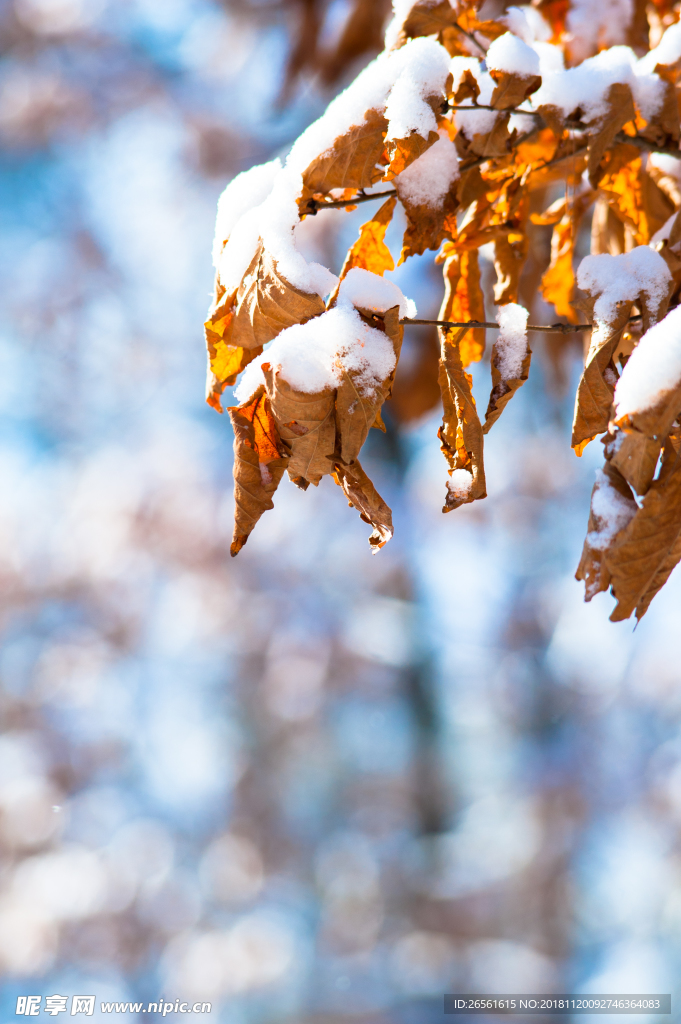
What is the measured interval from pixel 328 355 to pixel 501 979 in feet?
15.4

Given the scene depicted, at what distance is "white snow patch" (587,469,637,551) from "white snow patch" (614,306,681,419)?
109mm

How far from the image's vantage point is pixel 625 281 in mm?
711

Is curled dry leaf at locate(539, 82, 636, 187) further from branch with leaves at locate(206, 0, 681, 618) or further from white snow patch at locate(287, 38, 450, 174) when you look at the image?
white snow patch at locate(287, 38, 450, 174)

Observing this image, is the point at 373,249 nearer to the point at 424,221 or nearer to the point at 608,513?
the point at 424,221

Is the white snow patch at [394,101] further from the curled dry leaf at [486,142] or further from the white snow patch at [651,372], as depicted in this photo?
the white snow patch at [651,372]

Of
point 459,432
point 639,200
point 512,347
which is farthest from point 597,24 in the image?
point 459,432

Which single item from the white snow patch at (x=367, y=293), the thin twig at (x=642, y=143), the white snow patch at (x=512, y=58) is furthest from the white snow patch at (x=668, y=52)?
the white snow patch at (x=367, y=293)

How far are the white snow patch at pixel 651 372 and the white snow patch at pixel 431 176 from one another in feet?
1.05

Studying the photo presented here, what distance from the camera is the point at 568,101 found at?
0.81m

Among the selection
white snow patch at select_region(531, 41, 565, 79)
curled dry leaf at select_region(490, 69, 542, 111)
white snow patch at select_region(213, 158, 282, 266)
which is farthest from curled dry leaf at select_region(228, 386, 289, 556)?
white snow patch at select_region(531, 41, 565, 79)

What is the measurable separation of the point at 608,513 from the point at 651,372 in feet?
0.49

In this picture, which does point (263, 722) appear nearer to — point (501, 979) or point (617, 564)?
point (501, 979)

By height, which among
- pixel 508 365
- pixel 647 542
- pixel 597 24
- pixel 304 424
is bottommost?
pixel 647 542

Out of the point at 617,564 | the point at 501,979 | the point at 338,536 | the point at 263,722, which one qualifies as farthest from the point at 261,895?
the point at 617,564
